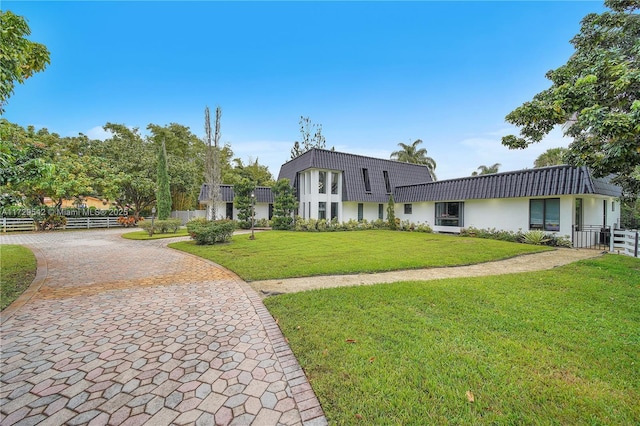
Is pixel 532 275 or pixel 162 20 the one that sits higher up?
pixel 162 20

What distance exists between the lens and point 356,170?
19906 millimetres

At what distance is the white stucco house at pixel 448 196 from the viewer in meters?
11.6

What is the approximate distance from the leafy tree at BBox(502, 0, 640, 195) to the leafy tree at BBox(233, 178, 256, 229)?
16649mm

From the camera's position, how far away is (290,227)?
18.3 meters

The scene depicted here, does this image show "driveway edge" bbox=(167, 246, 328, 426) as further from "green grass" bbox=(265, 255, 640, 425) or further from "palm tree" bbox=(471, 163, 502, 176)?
"palm tree" bbox=(471, 163, 502, 176)

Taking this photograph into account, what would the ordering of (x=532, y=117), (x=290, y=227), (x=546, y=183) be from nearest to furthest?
(x=532, y=117) → (x=546, y=183) → (x=290, y=227)

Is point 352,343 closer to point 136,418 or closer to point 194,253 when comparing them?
point 136,418

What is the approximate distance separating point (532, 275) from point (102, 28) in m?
16.3

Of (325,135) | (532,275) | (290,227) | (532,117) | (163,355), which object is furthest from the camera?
(325,135)

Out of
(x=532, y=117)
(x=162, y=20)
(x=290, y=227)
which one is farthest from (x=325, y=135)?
(x=532, y=117)

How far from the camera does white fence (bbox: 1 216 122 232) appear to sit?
59.6ft

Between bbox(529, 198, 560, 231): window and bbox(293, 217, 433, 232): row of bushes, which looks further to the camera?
bbox(293, 217, 433, 232): row of bushes

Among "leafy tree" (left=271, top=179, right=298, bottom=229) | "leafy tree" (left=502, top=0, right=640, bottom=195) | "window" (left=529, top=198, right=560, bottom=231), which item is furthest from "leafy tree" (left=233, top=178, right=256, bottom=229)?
"window" (left=529, top=198, right=560, bottom=231)

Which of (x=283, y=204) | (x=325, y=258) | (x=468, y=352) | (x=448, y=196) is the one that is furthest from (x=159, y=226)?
(x=448, y=196)
